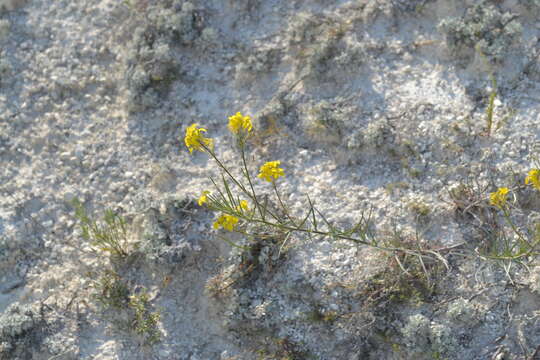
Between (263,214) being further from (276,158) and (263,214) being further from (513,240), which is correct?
(513,240)

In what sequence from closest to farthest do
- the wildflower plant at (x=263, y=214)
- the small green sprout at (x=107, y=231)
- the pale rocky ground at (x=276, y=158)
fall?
the wildflower plant at (x=263, y=214), the pale rocky ground at (x=276, y=158), the small green sprout at (x=107, y=231)

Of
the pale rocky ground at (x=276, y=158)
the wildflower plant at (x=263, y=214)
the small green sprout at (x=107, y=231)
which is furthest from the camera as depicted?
the small green sprout at (x=107, y=231)

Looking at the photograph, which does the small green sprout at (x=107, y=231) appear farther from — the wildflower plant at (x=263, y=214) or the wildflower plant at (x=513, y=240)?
the wildflower plant at (x=513, y=240)

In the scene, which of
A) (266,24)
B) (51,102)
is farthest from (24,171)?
(266,24)

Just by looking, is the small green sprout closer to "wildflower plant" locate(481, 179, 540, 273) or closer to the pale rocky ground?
the pale rocky ground

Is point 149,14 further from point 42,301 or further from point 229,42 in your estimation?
point 42,301

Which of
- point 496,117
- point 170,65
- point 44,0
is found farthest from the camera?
point 44,0

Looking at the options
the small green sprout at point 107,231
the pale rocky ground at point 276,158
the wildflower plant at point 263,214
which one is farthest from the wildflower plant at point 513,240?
the small green sprout at point 107,231
